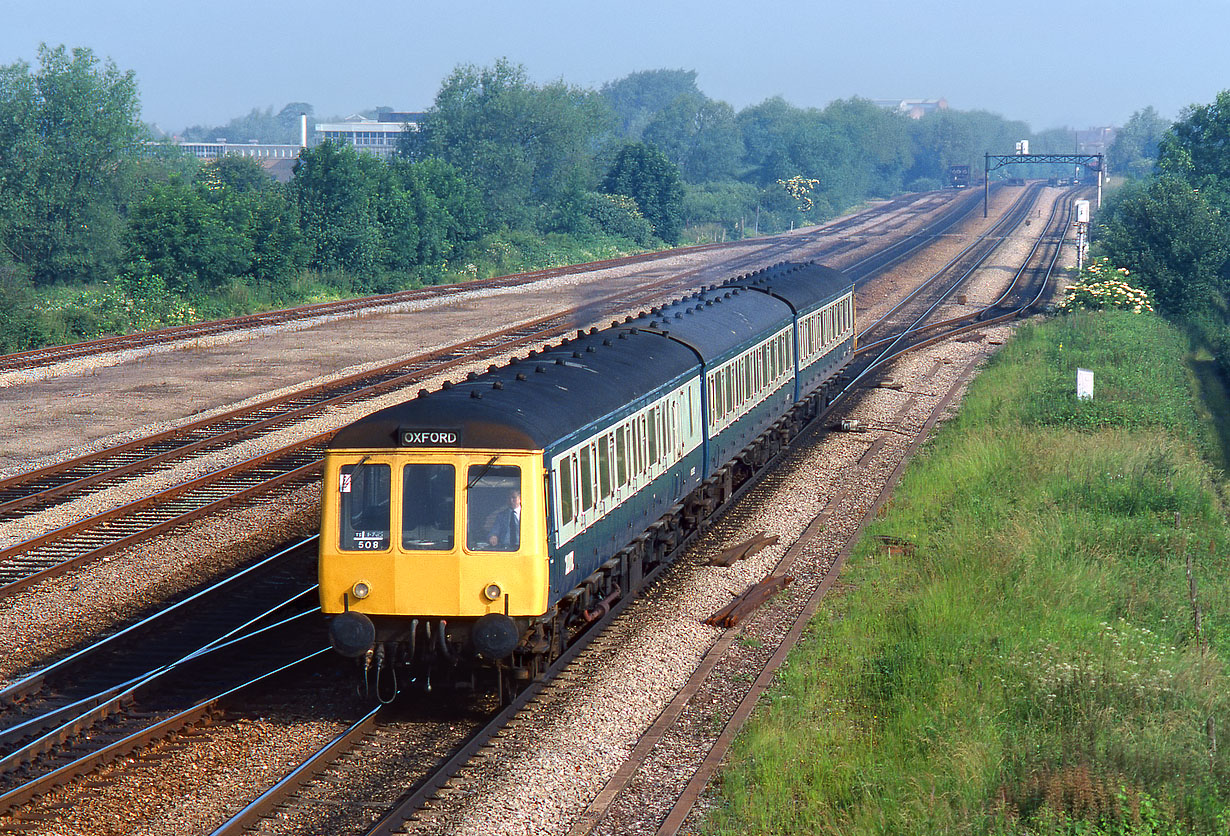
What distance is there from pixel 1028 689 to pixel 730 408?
8772mm

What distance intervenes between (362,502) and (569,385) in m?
2.97

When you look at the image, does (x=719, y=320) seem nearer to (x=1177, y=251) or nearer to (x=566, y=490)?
(x=566, y=490)

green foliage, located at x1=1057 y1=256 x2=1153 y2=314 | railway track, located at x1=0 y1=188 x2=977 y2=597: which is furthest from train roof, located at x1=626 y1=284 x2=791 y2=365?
green foliage, located at x1=1057 y1=256 x2=1153 y2=314

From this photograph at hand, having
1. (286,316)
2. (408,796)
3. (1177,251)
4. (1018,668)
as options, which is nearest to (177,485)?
(408,796)

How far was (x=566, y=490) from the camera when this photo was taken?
12.1m

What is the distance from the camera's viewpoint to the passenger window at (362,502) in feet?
37.3

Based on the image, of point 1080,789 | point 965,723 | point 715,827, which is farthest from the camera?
point 965,723

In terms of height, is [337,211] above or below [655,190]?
below

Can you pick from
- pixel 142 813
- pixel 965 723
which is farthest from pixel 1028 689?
pixel 142 813

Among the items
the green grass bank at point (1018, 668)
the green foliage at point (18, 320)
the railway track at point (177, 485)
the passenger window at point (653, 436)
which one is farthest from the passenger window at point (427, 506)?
the green foliage at point (18, 320)

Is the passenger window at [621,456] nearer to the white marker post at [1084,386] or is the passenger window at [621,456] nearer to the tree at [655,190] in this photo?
the white marker post at [1084,386]

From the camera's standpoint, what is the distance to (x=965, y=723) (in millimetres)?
10539

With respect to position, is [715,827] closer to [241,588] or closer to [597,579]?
[597,579]

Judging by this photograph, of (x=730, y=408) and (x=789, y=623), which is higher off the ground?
(x=730, y=408)
